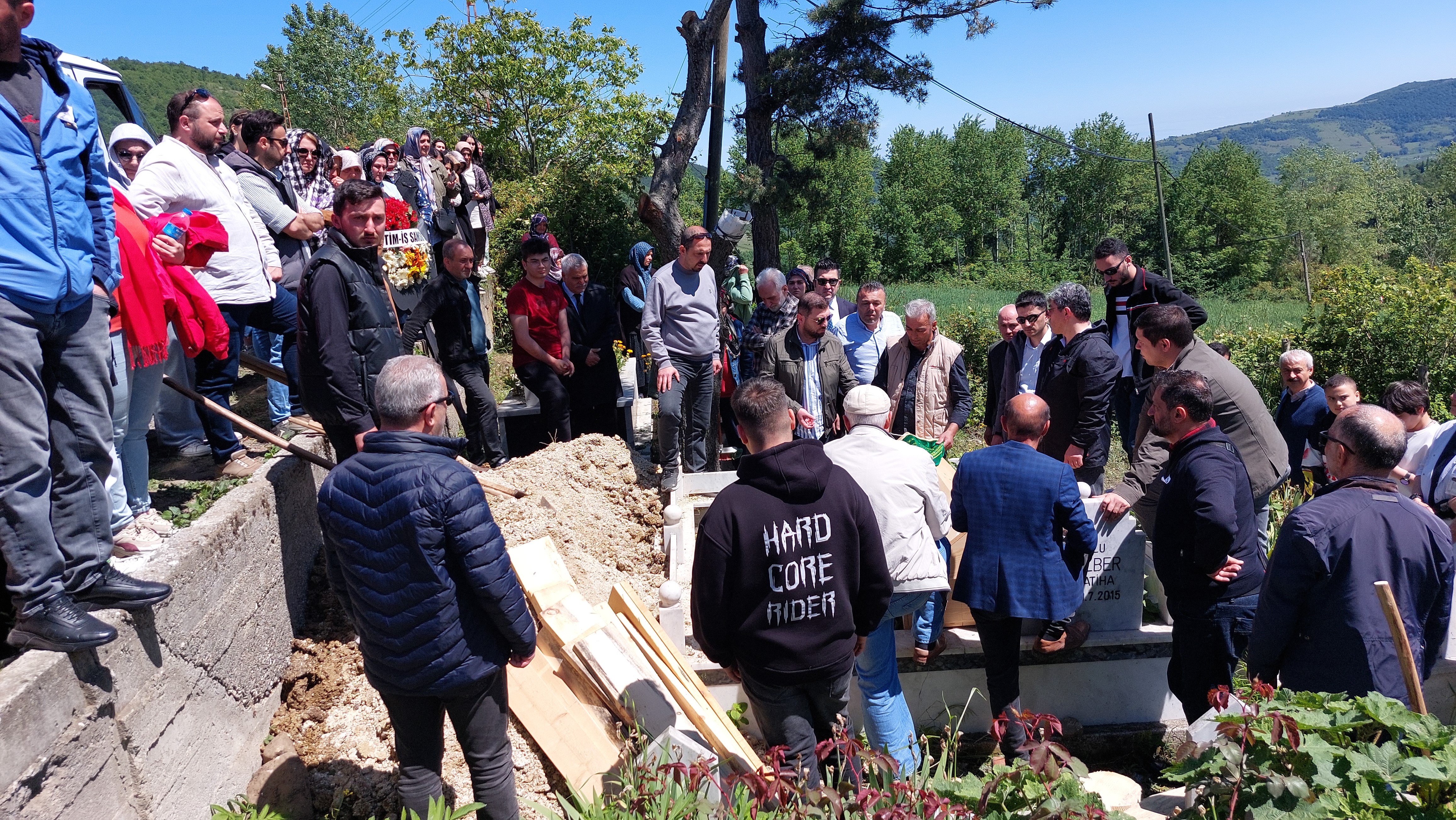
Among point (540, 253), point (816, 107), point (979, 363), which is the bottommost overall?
point (979, 363)

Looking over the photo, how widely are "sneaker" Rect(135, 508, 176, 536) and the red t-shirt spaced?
3036 mm

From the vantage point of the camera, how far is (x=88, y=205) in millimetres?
2742

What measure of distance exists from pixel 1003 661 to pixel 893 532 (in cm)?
100

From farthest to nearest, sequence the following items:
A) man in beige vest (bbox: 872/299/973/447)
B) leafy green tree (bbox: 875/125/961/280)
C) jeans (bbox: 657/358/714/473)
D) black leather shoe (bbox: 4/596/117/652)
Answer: leafy green tree (bbox: 875/125/961/280) → jeans (bbox: 657/358/714/473) → man in beige vest (bbox: 872/299/973/447) → black leather shoe (bbox: 4/596/117/652)

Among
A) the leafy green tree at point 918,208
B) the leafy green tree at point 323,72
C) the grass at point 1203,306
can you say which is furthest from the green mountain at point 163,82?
the grass at point 1203,306

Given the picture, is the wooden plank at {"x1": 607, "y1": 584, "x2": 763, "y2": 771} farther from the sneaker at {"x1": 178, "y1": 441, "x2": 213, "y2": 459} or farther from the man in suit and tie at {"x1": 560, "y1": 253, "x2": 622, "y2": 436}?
the man in suit and tie at {"x1": 560, "y1": 253, "x2": 622, "y2": 436}

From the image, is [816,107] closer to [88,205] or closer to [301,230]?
[301,230]

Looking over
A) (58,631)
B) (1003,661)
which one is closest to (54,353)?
(58,631)

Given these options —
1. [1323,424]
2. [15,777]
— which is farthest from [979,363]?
[15,777]

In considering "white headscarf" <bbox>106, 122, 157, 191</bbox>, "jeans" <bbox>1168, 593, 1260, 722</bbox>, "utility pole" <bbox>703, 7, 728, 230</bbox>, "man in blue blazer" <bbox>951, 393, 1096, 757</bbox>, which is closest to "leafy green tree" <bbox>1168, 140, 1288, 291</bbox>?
"utility pole" <bbox>703, 7, 728, 230</bbox>

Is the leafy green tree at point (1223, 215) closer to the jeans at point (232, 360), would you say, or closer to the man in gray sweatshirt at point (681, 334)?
the man in gray sweatshirt at point (681, 334)

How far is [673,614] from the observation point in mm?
4070

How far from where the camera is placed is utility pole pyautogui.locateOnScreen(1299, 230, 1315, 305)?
843 inches

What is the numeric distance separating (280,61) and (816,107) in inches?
2589
